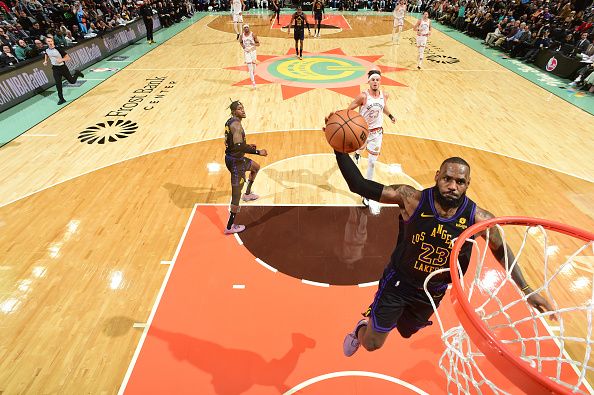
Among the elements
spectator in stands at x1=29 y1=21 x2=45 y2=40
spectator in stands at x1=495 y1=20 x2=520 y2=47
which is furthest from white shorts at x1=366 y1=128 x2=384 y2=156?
spectator in stands at x1=495 y1=20 x2=520 y2=47

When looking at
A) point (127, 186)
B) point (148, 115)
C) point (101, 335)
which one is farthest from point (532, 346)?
point (148, 115)

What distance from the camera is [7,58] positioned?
Result: 11453 millimetres

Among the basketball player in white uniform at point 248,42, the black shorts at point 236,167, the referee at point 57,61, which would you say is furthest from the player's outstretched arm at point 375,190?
the referee at point 57,61

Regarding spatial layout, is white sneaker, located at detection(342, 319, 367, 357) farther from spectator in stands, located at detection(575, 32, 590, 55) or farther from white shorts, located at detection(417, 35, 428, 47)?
spectator in stands, located at detection(575, 32, 590, 55)

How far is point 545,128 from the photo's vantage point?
31.8ft

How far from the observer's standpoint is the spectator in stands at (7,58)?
11312 mm

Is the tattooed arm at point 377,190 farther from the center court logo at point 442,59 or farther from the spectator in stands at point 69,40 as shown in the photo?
the spectator in stands at point 69,40

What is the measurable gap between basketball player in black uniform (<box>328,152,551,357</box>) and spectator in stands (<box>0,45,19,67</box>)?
12992 mm

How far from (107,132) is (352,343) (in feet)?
27.4

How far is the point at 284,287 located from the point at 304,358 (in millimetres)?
1082

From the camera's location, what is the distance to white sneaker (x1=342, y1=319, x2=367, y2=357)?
3871 mm

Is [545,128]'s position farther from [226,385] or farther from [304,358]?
[226,385]

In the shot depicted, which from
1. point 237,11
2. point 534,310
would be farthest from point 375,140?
point 237,11

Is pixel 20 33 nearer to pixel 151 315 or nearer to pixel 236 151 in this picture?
pixel 236 151
